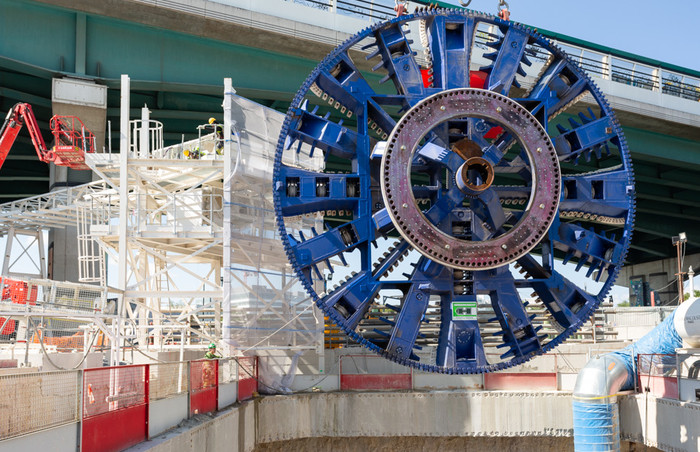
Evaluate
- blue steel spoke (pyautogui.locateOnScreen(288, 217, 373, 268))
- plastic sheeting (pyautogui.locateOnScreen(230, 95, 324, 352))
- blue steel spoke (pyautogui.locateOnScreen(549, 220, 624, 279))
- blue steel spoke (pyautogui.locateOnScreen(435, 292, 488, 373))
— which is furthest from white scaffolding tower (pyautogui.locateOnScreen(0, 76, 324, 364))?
blue steel spoke (pyautogui.locateOnScreen(549, 220, 624, 279))

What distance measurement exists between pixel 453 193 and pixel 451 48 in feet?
10.2

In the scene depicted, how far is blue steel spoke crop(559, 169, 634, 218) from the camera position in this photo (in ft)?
49.5

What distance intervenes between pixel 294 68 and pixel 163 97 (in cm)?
547

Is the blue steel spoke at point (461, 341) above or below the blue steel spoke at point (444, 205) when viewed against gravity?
below

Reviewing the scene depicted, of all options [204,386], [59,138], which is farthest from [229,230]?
[59,138]

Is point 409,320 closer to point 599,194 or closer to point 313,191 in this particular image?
point 313,191

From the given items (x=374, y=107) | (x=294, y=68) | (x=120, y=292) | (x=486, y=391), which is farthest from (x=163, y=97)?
(x=486, y=391)

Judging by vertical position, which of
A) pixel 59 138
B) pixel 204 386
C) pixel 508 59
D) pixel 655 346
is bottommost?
pixel 204 386

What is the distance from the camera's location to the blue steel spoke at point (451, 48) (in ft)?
48.7

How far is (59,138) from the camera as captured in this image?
24.6m

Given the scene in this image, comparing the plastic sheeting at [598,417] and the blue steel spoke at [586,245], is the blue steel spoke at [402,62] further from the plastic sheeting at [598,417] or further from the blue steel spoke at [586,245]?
the plastic sheeting at [598,417]

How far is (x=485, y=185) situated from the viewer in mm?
13805

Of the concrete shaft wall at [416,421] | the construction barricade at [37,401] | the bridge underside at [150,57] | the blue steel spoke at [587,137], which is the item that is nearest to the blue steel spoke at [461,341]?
the concrete shaft wall at [416,421]

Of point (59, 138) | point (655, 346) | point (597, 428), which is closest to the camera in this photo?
point (597, 428)
